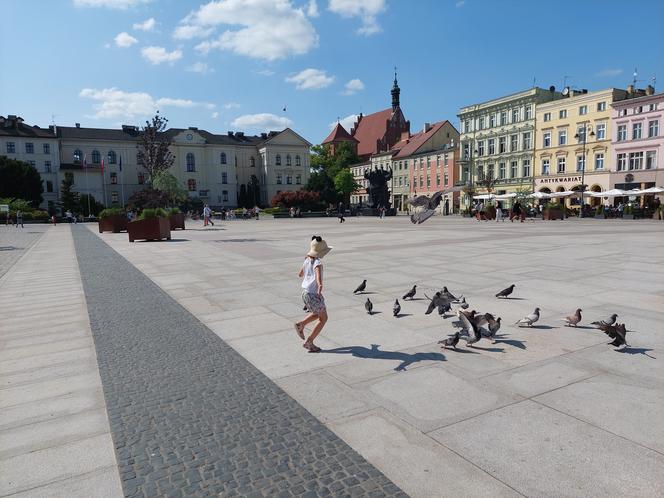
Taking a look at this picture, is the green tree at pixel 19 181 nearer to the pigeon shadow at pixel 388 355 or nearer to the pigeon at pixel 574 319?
the pigeon shadow at pixel 388 355

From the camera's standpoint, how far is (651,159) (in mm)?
48094

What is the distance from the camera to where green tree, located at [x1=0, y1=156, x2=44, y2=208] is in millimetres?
65375

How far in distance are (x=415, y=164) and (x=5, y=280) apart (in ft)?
257

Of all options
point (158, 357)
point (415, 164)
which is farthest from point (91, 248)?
point (415, 164)

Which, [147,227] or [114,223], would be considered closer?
[147,227]

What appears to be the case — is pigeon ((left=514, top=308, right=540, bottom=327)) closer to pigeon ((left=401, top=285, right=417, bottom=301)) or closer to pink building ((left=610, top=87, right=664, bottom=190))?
pigeon ((left=401, top=285, right=417, bottom=301))

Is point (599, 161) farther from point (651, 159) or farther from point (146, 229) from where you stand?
point (146, 229)

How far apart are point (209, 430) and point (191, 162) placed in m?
88.7

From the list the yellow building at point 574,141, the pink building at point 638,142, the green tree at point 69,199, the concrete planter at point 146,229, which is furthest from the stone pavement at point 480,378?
the green tree at point 69,199

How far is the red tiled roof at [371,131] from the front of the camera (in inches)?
4213

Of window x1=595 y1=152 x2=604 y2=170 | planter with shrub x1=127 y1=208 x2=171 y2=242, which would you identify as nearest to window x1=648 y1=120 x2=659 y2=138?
window x1=595 y1=152 x2=604 y2=170

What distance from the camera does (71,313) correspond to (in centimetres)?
761

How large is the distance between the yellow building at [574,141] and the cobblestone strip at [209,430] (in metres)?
53.2

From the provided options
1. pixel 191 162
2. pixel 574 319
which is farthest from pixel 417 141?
pixel 574 319
